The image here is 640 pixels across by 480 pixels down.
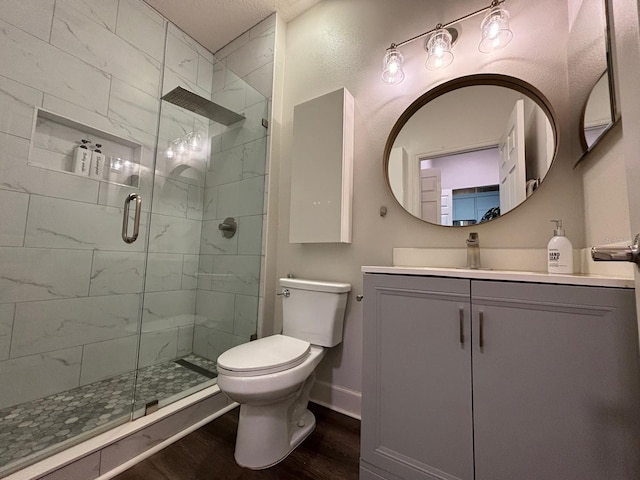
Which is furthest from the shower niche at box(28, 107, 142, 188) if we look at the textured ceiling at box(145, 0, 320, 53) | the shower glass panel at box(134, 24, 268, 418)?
the textured ceiling at box(145, 0, 320, 53)

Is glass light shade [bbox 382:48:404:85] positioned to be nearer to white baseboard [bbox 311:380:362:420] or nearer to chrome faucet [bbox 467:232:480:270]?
chrome faucet [bbox 467:232:480:270]

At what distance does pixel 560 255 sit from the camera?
934mm

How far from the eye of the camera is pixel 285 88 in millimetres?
2051

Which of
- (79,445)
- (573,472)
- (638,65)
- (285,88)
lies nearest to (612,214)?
(638,65)

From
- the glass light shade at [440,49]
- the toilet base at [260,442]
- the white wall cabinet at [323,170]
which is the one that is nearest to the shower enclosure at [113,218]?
the white wall cabinet at [323,170]

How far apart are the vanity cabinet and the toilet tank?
1.26ft

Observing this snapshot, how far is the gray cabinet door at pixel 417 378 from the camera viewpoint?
0.90 meters

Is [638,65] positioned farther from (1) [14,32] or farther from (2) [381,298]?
(1) [14,32]

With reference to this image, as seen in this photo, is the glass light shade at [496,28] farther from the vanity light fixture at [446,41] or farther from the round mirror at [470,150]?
the round mirror at [470,150]

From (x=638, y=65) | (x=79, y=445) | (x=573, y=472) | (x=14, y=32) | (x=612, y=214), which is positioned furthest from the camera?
(x=14, y=32)

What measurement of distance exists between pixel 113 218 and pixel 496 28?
7.87ft

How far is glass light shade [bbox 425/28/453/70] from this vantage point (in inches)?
52.8

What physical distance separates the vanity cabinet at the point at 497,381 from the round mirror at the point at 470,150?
1.77 ft

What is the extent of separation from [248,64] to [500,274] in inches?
92.2
